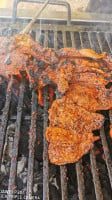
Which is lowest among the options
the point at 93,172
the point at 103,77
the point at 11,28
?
the point at 93,172

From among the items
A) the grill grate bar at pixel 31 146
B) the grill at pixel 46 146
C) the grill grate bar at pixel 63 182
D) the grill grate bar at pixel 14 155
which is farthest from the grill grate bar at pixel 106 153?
the grill grate bar at pixel 14 155

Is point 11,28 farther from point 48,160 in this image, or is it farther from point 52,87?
point 48,160

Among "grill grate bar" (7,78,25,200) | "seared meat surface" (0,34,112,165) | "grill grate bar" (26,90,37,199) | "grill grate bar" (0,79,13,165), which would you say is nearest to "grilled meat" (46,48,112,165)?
"seared meat surface" (0,34,112,165)

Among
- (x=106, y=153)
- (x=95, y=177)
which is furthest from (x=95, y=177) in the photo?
(x=106, y=153)

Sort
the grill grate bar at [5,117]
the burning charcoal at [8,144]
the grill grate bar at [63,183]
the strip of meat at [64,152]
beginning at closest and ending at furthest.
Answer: the grill grate bar at [63,183]
the strip of meat at [64,152]
the grill grate bar at [5,117]
the burning charcoal at [8,144]

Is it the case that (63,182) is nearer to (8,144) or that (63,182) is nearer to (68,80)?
(8,144)

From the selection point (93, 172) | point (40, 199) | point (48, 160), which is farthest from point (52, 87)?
point (40, 199)

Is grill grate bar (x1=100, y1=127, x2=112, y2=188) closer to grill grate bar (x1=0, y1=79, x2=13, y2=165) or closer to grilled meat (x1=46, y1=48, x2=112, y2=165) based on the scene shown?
grilled meat (x1=46, y1=48, x2=112, y2=165)

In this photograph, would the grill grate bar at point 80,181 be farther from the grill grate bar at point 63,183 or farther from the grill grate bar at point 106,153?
A: the grill grate bar at point 106,153

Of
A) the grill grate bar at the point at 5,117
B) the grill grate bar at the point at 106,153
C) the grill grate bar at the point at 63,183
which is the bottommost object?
the grill grate bar at the point at 63,183

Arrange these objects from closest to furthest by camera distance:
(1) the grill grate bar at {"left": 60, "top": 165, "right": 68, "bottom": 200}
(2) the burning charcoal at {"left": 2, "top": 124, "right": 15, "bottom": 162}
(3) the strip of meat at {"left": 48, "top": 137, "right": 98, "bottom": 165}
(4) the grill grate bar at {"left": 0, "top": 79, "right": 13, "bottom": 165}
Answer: (1) the grill grate bar at {"left": 60, "top": 165, "right": 68, "bottom": 200} → (3) the strip of meat at {"left": 48, "top": 137, "right": 98, "bottom": 165} → (4) the grill grate bar at {"left": 0, "top": 79, "right": 13, "bottom": 165} → (2) the burning charcoal at {"left": 2, "top": 124, "right": 15, "bottom": 162}

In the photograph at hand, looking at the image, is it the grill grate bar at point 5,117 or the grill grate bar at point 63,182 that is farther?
the grill grate bar at point 5,117
